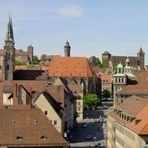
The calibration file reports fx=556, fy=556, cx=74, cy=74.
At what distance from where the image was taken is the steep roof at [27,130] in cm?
Answer: 5794

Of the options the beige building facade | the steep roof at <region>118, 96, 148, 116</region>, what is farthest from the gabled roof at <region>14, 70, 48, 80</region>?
the steep roof at <region>118, 96, 148, 116</region>

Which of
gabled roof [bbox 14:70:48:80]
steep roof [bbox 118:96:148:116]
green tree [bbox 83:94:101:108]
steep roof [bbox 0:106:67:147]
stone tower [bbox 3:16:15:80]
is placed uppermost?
stone tower [bbox 3:16:15:80]

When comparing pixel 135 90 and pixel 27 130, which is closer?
pixel 27 130

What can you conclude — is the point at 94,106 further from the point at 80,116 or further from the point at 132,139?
the point at 132,139

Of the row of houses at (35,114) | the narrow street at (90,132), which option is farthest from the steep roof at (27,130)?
the narrow street at (90,132)

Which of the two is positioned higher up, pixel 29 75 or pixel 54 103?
pixel 29 75

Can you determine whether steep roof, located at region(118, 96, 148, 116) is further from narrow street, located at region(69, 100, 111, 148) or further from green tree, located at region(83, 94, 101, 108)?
green tree, located at region(83, 94, 101, 108)

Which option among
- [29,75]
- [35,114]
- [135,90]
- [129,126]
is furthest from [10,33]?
[35,114]

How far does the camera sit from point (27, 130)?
59250 millimetres

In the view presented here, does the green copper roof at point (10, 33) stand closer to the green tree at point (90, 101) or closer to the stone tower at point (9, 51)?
the stone tower at point (9, 51)

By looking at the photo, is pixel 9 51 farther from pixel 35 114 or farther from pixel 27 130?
pixel 27 130

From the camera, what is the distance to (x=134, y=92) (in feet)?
443

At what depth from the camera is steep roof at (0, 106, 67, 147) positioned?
57938 mm

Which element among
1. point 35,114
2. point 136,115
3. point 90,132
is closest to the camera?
point 35,114
